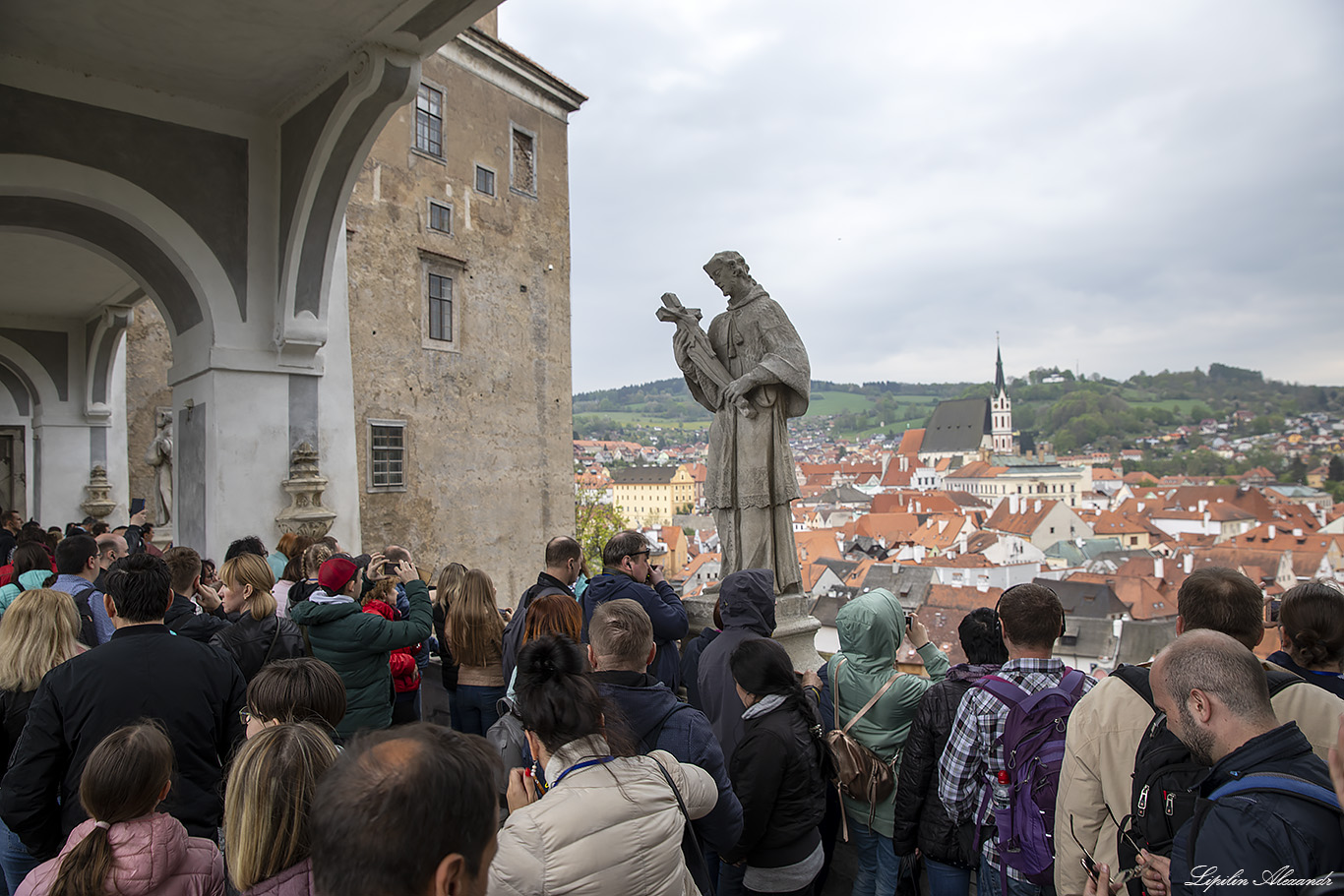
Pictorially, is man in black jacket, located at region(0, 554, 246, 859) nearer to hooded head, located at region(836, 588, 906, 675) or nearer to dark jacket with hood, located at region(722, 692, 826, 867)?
dark jacket with hood, located at region(722, 692, 826, 867)

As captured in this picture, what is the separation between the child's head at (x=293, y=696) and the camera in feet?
7.54

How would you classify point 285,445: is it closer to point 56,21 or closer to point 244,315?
point 244,315

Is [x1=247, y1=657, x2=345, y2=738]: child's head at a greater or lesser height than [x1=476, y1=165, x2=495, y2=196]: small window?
lesser

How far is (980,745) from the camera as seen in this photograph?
101 inches

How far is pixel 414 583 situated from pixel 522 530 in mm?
16974

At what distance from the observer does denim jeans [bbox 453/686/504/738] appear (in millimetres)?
4199

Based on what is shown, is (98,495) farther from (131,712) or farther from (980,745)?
(980,745)

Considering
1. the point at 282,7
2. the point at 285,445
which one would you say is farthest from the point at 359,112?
the point at 285,445

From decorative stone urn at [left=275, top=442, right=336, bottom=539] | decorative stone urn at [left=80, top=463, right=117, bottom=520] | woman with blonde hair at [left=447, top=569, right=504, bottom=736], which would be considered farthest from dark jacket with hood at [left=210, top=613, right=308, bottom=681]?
decorative stone urn at [left=80, top=463, right=117, bottom=520]

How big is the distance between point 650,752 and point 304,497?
6.06 m

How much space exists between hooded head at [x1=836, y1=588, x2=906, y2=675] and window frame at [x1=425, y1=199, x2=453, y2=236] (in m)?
18.3

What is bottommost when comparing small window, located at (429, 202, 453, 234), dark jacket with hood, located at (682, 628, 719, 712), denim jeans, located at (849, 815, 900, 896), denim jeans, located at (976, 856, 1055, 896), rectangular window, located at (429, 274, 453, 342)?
denim jeans, located at (849, 815, 900, 896)

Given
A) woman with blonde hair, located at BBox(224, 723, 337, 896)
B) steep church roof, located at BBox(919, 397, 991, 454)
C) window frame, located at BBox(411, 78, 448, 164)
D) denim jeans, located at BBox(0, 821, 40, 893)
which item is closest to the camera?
woman with blonde hair, located at BBox(224, 723, 337, 896)

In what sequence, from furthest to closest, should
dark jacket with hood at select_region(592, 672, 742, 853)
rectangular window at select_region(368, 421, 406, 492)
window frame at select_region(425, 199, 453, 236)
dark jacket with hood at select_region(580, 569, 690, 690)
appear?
window frame at select_region(425, 199, 453, 236) < rectangular window at select_region(368, 421, 406, 492) < dark jacket with hood at select_region(580, 569, 690, 690) < dark jacket with hood at select_region(592, 672, 742, 853)
